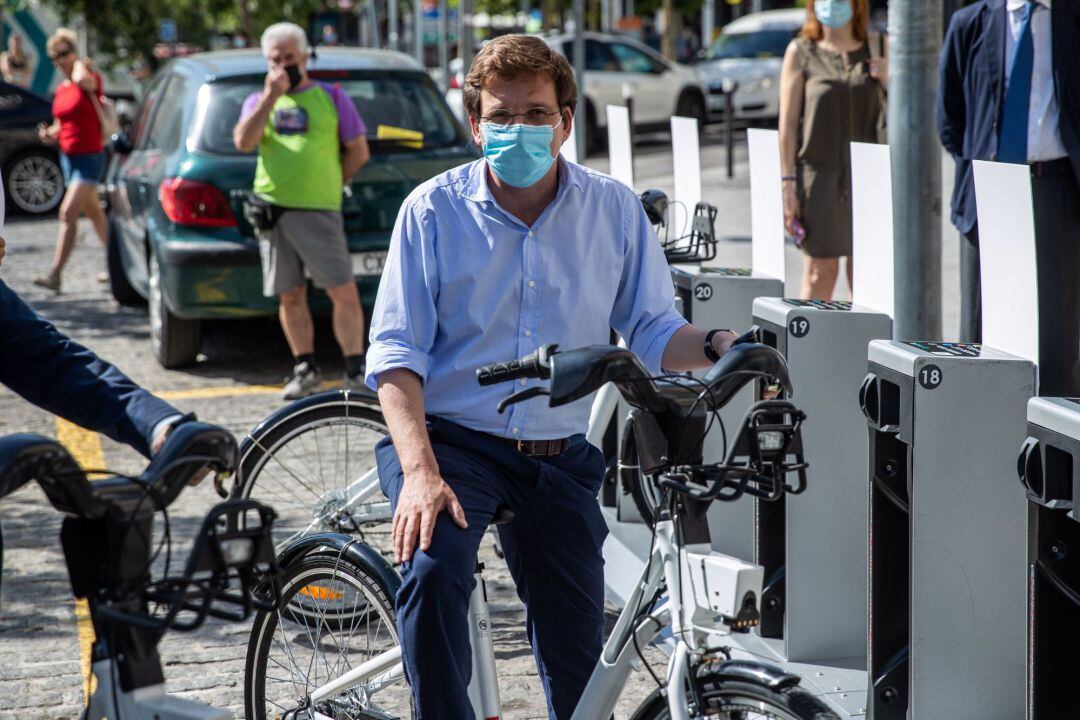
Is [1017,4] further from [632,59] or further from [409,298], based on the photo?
[632,59]

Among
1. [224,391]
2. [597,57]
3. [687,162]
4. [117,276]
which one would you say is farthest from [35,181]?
[687,162]

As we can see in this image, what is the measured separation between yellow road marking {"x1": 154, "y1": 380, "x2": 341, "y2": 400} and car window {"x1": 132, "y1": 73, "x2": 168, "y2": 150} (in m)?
2.07

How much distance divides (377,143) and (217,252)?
1.14 meters

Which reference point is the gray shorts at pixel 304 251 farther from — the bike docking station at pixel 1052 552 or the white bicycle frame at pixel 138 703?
the white bicycle frame at pixel 138 703

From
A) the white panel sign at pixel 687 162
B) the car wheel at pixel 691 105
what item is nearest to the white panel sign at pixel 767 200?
the white panel sign at pixel 687 162

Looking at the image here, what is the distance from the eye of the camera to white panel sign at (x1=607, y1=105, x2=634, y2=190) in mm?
6082

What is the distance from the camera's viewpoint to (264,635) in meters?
3.33

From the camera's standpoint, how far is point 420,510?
2.69m

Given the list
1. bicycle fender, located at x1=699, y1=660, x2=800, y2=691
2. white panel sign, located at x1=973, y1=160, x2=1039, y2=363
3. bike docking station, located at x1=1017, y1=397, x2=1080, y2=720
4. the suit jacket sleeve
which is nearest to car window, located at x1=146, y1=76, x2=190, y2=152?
white panel sign, located at x1=973, y1=160, x2=1039, y2=363

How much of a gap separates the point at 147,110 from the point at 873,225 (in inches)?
278

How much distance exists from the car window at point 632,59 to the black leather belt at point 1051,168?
1785 centimetres

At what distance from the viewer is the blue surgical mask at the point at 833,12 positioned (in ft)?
22.5

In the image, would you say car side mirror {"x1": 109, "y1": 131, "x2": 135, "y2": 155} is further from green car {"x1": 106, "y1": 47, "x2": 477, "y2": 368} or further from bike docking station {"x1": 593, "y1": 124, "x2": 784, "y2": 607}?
bike docking station {"x1": 593, "y1": 124, "x2": 784, "y2": 607}

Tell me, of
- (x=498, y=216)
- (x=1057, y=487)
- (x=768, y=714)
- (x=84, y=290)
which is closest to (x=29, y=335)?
(x=498, y=216)
